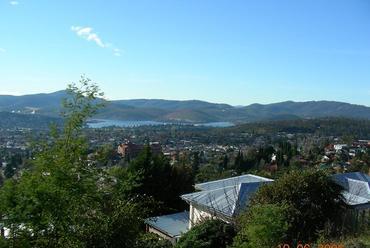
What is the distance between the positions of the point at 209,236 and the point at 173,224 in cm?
638

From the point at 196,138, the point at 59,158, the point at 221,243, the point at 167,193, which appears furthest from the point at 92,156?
the point at 196,138

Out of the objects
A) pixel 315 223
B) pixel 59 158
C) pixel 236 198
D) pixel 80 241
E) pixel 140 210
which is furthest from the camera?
pixel 236 198

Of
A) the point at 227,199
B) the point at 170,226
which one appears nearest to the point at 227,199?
the point at 227,199

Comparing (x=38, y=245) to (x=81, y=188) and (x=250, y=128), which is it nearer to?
(x=81, y=188)

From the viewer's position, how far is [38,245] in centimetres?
601

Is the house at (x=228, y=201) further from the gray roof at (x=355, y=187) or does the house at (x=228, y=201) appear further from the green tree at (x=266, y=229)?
the green tree at (x=266, y=229)

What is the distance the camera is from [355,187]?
47.6 ft

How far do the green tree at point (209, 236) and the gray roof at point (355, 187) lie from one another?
395 centimetres

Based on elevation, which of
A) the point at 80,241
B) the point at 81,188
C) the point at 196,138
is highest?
the point at 81,188

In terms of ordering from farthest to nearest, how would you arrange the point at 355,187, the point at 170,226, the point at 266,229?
1. the point at 170,226
2. the point at 355,187
3. the point at 266,229

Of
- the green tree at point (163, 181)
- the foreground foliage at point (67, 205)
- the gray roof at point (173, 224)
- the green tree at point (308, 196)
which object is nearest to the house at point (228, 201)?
the gray roof at point (173, 224)

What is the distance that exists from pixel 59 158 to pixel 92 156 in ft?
3.68

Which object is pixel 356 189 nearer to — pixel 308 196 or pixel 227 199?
pixel 227 199

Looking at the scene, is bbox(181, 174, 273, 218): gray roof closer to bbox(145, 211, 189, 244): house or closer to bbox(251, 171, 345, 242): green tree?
bbox(145, 211, 189, 244): house
